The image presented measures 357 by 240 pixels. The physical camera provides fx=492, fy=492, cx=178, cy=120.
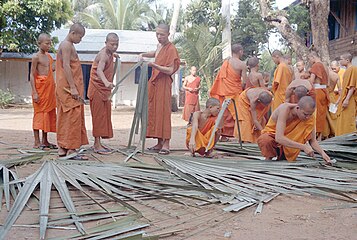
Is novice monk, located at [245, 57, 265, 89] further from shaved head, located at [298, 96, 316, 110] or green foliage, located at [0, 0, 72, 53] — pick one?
green foliage, located at [0, 0, 72, 53]

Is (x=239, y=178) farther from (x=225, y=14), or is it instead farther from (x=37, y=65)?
(x=225, y=14)

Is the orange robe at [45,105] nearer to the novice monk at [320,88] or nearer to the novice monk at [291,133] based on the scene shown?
the novice monk at [291,133]

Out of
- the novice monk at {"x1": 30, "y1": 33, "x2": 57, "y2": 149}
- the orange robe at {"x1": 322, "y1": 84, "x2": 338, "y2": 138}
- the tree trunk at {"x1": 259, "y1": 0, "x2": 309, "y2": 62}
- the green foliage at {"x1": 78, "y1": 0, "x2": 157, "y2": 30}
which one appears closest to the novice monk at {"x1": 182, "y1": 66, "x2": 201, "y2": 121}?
the tree trunk at {"x1": 259, "y1": 0, "x2": 309, "y2": 62}

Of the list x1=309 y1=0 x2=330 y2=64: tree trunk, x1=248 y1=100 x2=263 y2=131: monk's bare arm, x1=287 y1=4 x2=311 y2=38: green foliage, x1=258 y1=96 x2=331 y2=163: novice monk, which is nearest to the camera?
x1=258 y1=96 x2=331 y2=163: novice monk

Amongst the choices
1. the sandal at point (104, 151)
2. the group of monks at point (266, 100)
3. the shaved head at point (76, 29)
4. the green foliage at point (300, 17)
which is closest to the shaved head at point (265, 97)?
the group of monks at point (266, 100)

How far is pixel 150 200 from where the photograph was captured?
372cm

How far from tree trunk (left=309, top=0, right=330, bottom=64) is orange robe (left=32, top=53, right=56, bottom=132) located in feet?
28.8

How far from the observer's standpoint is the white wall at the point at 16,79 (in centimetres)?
2086

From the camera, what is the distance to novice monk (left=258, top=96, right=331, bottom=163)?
4984mm

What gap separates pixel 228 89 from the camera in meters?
7.81

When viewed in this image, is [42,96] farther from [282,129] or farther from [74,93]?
[282,129]

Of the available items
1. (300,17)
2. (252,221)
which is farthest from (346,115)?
(300,17)

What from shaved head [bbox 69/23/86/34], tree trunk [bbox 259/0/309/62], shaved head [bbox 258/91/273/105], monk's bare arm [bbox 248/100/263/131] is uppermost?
tree trunk [bbox 259/0/309/62]

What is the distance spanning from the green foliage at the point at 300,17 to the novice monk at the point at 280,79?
37.7ft
